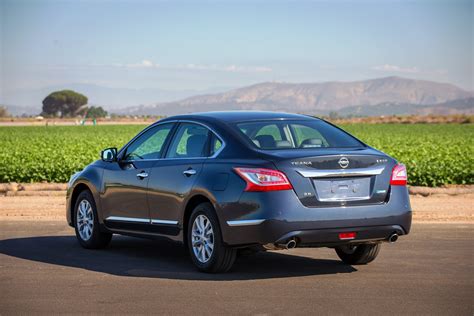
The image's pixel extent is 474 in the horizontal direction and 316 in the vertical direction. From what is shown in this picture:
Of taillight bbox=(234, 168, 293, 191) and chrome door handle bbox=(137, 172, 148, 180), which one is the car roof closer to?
chrome door handle bbox=(137, 172, 148, 180)

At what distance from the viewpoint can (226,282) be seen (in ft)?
30.2

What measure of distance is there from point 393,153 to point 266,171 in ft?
78.3

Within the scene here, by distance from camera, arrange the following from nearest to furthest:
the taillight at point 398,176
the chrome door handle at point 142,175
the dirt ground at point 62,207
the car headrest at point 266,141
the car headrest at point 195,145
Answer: the taillight at point 398,176 → the car headrest at point 266,141 → the car headrest at point 195,145 → the chrome door handle at point 142,175 → the dirt ground at point 62,207

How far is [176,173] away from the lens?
10172mm

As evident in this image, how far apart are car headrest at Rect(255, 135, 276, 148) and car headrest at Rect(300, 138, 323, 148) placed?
30cm

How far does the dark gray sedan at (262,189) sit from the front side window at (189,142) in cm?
1

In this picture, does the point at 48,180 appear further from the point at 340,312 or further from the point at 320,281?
the point at 340,312

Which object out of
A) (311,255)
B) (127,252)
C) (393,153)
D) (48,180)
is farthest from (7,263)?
(393,153)

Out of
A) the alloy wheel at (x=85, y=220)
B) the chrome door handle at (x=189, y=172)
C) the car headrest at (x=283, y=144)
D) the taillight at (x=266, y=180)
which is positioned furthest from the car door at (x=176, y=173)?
the alloy wheel at (x=85, y=220)

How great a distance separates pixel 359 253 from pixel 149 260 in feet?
7.86

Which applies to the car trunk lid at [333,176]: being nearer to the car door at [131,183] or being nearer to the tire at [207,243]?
the tire at [207,243]

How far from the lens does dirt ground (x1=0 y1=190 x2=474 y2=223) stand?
618 inches

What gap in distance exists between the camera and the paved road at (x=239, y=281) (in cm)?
796

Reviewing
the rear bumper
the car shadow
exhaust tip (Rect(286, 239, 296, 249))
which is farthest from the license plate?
the car shadow
